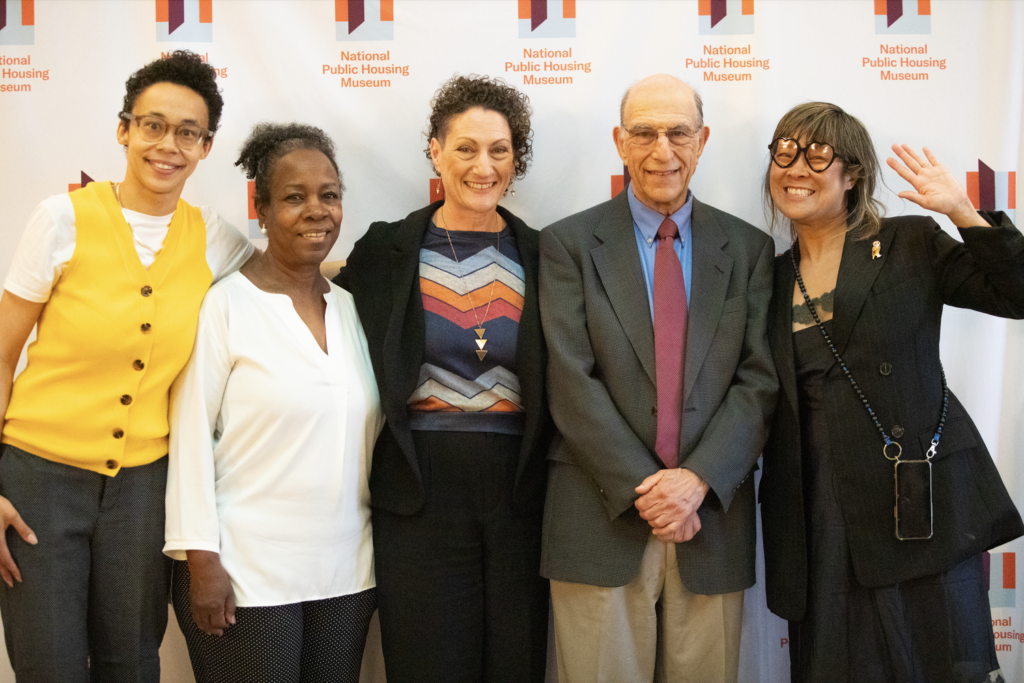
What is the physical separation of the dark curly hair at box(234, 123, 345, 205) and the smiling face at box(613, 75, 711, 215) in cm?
91

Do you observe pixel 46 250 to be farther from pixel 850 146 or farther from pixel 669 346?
pixel 850 146

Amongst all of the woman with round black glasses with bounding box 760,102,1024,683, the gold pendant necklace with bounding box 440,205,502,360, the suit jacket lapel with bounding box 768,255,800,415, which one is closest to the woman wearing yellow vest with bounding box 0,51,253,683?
the gold pendant necklace with bounding box 440,205,502,360

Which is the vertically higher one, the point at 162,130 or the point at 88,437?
the point at 162,130

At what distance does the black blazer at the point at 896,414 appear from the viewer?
6.43 feet

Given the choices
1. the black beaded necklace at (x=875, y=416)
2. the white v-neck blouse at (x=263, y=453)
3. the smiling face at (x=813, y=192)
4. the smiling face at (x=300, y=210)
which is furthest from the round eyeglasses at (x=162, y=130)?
the black beaded necklace at (x=875, y=416)

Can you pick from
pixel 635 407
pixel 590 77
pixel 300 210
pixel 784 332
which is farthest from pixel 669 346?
pixel 590 77

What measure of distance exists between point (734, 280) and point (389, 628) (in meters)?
1.42

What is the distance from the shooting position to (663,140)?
7.00 feet

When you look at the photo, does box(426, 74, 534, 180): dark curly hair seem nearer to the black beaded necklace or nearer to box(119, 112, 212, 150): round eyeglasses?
box(119, 112, 212, 150): round eyeglasses

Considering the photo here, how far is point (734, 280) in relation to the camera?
6.98 ft

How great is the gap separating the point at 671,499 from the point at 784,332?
0.61 meters

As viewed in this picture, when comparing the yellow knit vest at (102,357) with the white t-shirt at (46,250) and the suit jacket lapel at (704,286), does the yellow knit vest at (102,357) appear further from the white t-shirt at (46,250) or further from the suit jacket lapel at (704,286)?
the suit jacket lapel at (704,286)

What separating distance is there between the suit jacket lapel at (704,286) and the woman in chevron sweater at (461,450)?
0.43 metres

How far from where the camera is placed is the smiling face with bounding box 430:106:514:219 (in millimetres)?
2205
